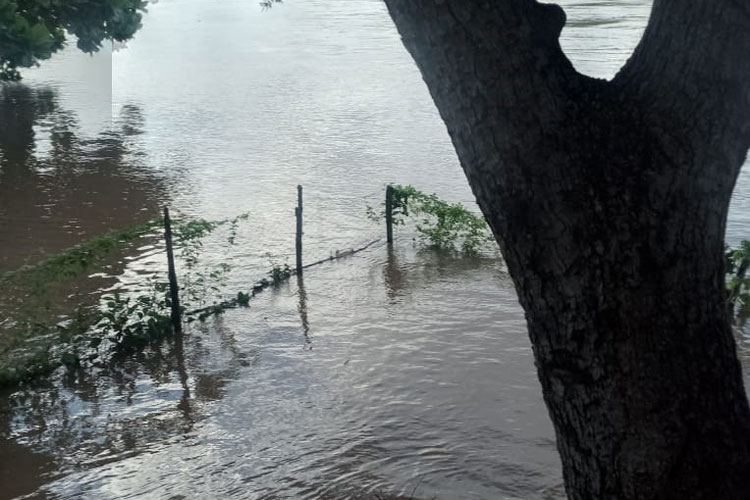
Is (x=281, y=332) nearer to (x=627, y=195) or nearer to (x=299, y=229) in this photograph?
(x=299, y=229)

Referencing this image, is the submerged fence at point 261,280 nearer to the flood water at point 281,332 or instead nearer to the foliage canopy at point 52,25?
the flood water at point 281,332

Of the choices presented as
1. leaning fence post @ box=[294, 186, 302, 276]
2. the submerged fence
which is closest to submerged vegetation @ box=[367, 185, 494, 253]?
the submerged fence

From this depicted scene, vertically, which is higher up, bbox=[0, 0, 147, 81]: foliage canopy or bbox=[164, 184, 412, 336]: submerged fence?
bbox=[0, 0, 147, 81]: foliage canopy

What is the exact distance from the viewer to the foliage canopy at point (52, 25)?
14.5 meters

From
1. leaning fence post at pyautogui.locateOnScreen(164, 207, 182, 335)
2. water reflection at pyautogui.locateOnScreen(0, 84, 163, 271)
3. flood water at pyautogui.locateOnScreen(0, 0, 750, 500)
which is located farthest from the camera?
water reflection at pyautogui.locateOnScreen(0, 84, 163, 271)

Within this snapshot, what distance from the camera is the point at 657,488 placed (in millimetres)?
2582

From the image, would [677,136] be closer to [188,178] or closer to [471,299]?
[471,299]

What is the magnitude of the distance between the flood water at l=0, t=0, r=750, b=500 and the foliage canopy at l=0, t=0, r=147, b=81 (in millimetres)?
2514

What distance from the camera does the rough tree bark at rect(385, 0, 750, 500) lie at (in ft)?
8.14

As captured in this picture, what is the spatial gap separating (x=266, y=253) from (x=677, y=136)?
10.4m

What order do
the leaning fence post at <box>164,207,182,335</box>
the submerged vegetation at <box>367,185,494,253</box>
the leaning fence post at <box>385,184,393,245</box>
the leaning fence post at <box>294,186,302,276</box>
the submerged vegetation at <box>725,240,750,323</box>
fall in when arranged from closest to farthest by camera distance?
the leaning fence post at <box>164,207,182,335</box> < the submerged vegetation at <box>725,240,750,323</box> < the leaning fence post at <box>294,186,302,276</box> < the leaning fence post at <box>385,184,393,245</box> < the submerged vegetation at <box>367,185,494,253</box>

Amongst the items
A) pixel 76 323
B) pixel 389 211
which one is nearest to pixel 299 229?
pixel 389 211

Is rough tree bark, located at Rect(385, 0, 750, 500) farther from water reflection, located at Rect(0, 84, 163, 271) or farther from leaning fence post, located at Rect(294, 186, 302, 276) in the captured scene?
water reflection, located at Rect(0, 84, 163, 271)

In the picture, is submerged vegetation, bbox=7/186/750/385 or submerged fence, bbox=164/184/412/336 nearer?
submerged vegetation, bbox=7/186/750/385
